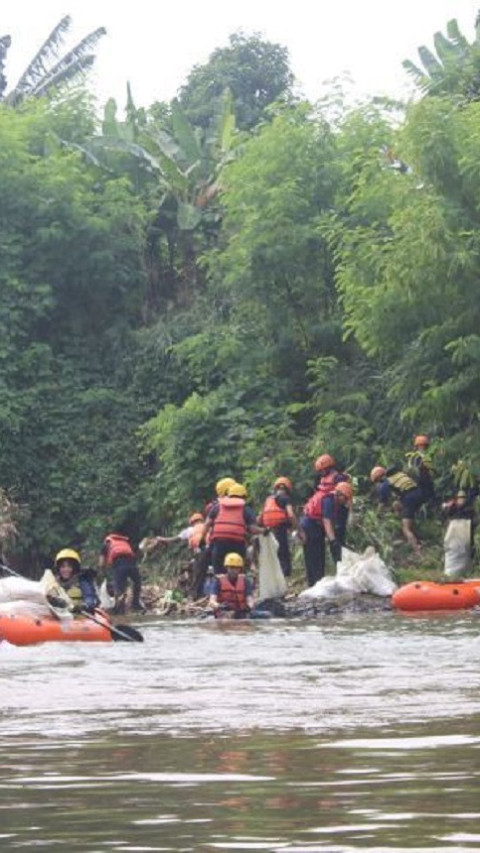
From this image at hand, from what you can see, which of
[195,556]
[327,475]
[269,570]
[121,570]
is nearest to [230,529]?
Result: [269,570]

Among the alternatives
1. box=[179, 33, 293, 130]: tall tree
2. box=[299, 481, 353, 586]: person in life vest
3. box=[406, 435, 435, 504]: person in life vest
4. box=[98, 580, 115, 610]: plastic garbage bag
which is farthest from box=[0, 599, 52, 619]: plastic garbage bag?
box=[179, 33, 293, 130]: tall tree

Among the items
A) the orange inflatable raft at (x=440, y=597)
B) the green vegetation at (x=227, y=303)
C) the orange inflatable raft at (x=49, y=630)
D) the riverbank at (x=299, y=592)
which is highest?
the green vegetation at (x=227, y=303)

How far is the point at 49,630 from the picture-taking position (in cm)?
1638

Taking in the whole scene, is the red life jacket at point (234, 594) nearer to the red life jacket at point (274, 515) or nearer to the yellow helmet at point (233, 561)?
the yellow helmet at point (233, 561)

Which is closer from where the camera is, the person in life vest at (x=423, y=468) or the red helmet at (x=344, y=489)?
the red helmet at (x=344, y=489)

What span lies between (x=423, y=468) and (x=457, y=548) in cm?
159

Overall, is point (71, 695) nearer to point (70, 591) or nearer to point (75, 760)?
point (75, 760)

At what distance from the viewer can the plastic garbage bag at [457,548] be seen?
81.5 ft

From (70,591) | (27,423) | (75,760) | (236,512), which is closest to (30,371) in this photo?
(27,423)

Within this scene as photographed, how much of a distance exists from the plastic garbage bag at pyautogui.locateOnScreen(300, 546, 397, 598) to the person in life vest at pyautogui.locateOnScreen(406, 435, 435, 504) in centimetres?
257

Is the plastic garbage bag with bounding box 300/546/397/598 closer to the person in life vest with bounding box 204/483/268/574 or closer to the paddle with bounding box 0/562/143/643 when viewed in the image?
the person in life vest with bounding box 204/483/268/574

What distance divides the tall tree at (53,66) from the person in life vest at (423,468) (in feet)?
56.2

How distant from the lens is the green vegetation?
2625 cm

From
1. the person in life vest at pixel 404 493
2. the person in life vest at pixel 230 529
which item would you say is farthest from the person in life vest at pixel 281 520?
the person in life vest at pixel 230 529
